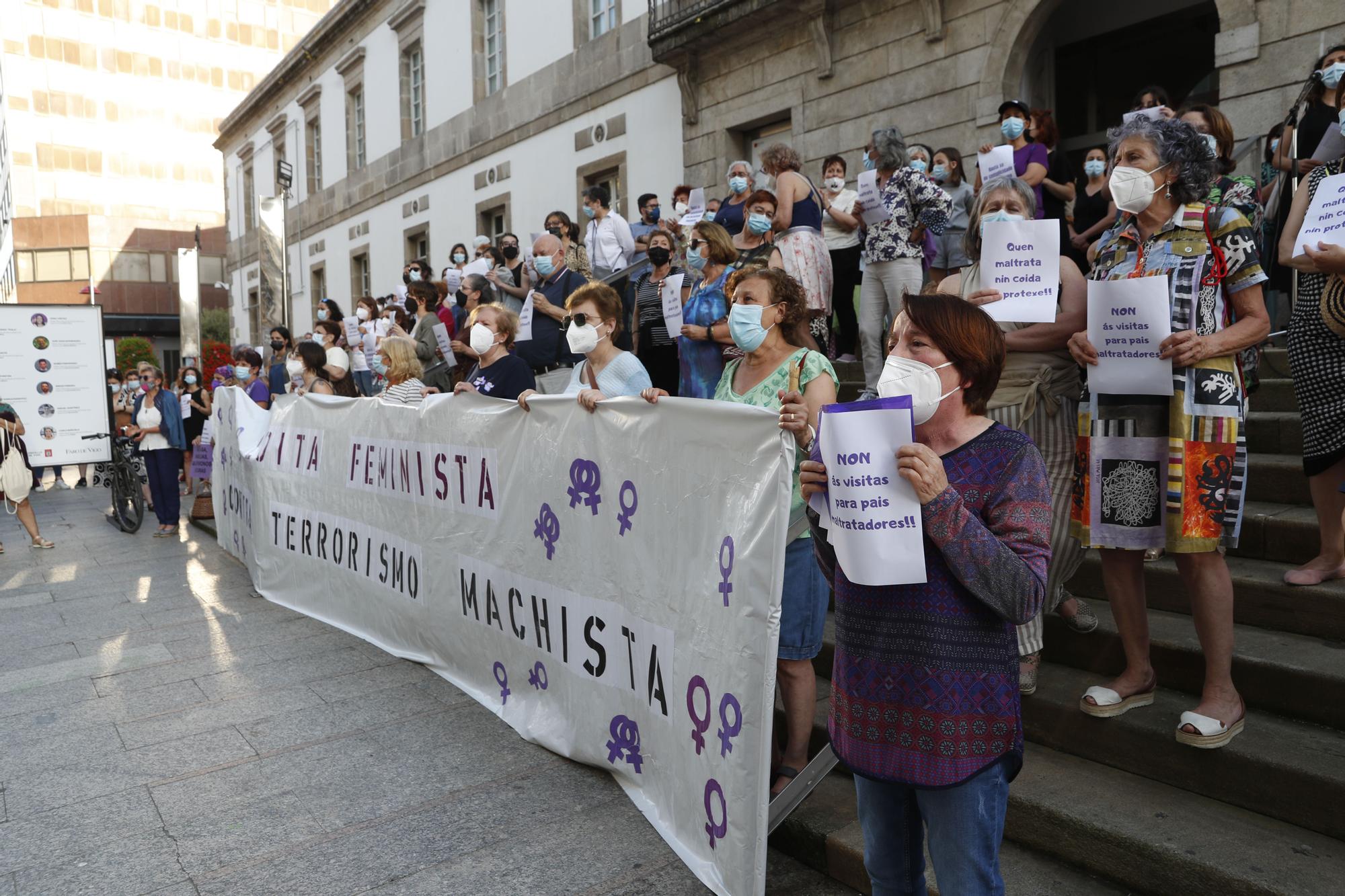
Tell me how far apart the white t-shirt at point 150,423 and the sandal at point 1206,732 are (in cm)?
1186

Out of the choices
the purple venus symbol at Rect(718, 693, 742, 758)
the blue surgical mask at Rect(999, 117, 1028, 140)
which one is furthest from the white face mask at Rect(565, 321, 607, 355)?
the blue surgical mask at Rect(999, 117, 1028, 140)

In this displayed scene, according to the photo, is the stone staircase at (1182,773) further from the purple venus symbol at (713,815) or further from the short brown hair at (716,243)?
the short brown hair at (716,243)

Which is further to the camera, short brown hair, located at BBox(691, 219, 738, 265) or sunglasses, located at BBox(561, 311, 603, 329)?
short brown hair, located at BBox(691, 219, 738, 265)

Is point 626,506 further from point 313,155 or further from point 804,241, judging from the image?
point 313,155

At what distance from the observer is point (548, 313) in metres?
7.37

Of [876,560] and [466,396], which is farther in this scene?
[466,396]

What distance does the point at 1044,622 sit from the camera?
3848 mm

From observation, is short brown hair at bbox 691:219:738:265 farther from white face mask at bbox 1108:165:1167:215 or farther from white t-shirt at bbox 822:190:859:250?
white face mask at bbox 1108:165:1167:215

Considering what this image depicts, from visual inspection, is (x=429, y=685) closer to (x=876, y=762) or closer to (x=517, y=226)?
(x=876, y=762)

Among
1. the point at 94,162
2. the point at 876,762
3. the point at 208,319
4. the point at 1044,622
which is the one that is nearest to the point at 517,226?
the point at 1044,622

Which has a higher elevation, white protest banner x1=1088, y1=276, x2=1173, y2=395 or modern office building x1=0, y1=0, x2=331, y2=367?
modern office building x1=0, y1=0, x2=331, y2=367

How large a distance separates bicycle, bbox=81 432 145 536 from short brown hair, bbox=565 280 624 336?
380 inches

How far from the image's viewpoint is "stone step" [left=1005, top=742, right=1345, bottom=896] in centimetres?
251

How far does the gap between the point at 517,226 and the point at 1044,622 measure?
16.0m
